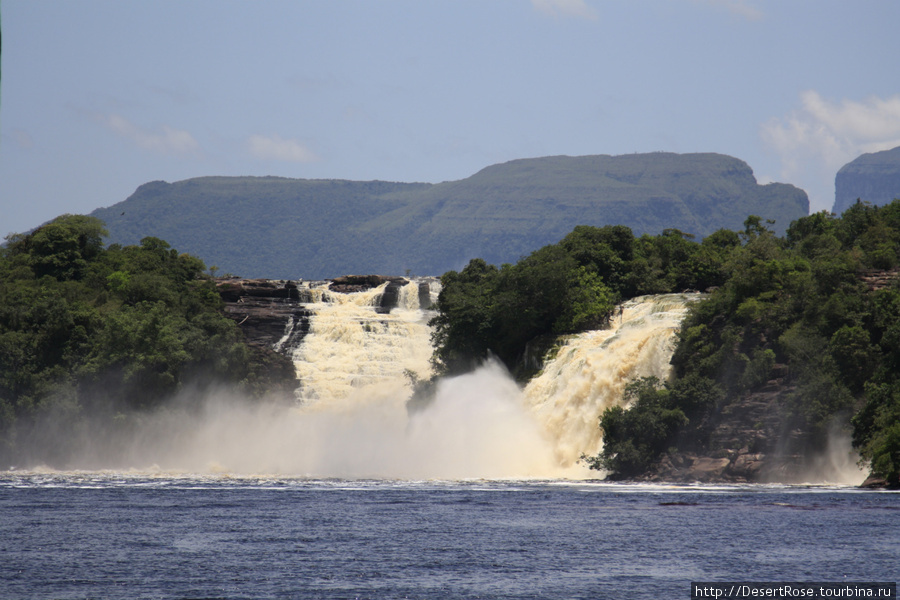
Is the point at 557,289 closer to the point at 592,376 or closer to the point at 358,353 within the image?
the point at 592,376

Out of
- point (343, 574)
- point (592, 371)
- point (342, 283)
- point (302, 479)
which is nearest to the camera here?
point (343, 574)

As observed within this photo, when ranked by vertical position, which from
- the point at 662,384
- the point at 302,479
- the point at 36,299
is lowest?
the point at 302,479

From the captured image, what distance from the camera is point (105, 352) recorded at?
77.9m

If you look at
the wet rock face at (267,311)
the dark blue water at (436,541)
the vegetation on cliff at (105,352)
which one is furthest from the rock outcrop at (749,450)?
the wet rock face at (267,311)

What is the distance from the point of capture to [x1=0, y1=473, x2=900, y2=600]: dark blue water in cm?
2823

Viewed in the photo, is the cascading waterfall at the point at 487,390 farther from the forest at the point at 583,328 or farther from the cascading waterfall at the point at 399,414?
the forest at the point at 583,328

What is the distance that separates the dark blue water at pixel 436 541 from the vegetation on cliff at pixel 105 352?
26.1 meters

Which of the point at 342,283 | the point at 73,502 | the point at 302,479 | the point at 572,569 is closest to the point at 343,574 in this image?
the point at 572,569

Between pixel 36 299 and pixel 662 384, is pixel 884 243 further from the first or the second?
pixel 36 299

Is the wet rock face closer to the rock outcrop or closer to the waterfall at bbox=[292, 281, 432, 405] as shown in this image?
the waterfall at bbox=[292, 281, 432, 405]

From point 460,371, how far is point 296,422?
41.9 feet

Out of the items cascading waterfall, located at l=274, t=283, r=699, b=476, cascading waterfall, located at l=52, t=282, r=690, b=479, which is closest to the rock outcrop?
cascading waterfall, located at l=52, t=282, r=690, b=479

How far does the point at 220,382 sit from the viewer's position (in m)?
82.6

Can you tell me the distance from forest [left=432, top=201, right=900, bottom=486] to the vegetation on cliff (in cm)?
1784
